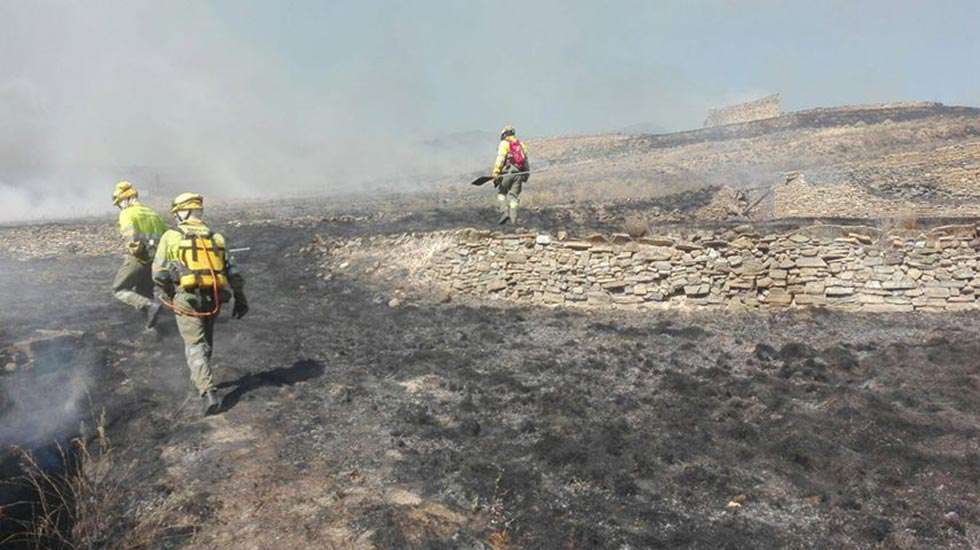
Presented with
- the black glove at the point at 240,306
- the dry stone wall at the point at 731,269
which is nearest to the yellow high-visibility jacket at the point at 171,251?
the black glove at the point at 240,306

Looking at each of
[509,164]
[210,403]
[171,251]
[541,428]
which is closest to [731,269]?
[509,164]

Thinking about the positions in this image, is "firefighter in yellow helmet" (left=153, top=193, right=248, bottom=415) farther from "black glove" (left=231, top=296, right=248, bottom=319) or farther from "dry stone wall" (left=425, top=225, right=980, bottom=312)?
"dry stone wall" (left=425, top=225, right=980, bottom=312)

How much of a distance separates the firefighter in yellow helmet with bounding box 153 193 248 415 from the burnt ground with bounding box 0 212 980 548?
0.46 metres

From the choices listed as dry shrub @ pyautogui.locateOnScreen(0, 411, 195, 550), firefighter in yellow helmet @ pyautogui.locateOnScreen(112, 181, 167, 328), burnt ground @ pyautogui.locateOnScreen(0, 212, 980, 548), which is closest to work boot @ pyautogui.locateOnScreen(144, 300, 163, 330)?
firefighter in yellow helmet @ pyautogui.locateOnScreen(112, 181, 167, 328)

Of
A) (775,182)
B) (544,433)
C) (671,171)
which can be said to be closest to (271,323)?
(544,433)

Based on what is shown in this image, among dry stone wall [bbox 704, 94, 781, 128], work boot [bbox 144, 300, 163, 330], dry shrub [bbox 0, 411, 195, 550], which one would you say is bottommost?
dry shrub [bbox 0, 411, 195, 550]

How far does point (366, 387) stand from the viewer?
23.6ft

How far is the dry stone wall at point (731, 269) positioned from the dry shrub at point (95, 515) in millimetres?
7204

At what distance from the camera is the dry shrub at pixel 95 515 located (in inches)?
151

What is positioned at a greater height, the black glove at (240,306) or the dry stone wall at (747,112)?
the dry stone wall at (747,112)

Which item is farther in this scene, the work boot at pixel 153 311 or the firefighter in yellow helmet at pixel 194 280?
the work boot at pixel 153 311

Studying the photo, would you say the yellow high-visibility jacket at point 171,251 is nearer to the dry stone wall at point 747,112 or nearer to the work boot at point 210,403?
the work boot at point 210,403

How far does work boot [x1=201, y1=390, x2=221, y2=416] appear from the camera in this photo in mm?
5984

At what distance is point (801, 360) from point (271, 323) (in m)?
7.16
